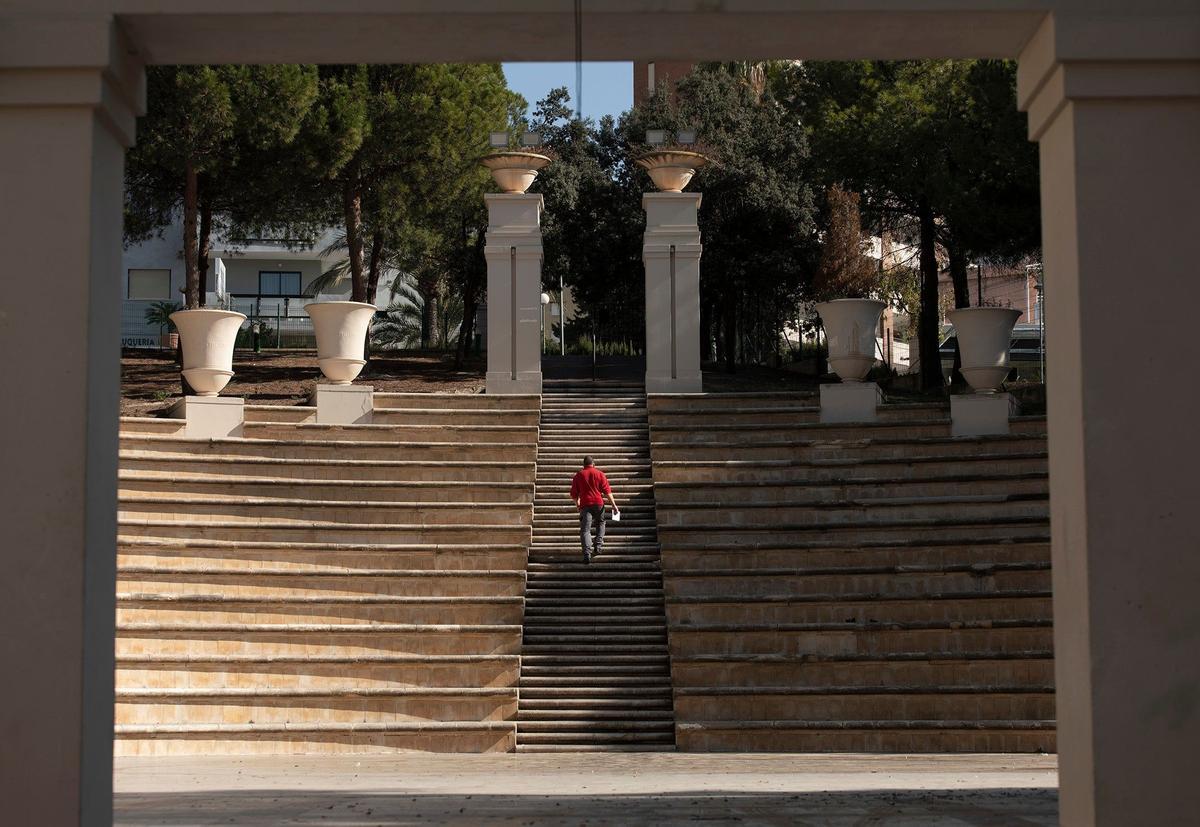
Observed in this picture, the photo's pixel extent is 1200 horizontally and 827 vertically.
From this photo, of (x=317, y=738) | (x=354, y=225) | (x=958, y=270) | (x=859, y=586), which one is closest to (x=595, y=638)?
(x=859, y=586)

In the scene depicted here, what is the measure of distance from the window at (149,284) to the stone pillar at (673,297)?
3156 cm

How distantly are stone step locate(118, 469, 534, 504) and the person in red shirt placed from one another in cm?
93

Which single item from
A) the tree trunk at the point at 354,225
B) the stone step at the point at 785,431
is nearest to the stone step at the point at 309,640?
the stone step at the point at 785,431

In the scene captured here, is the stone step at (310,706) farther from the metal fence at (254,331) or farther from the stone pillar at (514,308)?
the metal fence at (254,331)

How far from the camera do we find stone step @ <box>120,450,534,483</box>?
1496 cm

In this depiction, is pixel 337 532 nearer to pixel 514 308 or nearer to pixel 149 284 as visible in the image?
pixel 514 308

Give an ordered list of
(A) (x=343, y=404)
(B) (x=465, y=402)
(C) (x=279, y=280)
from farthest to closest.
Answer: (C) (x=279, y=280), (B) (x=465, y=402), (A) (x=343, y=404)

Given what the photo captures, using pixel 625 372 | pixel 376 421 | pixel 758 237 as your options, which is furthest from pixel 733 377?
pixel 376 421

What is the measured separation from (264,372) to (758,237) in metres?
9.30

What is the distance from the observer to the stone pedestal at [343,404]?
17109mm
